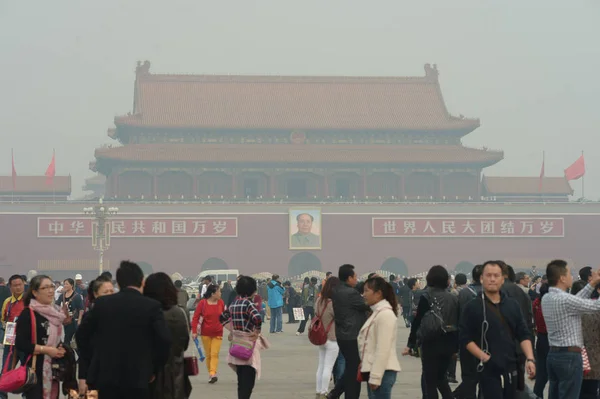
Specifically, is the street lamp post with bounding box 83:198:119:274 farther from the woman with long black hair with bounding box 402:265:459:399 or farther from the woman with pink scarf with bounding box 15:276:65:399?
the woman with pink scarf with bounding box 15:276:65:399

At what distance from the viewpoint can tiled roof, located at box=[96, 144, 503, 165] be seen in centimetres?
4394

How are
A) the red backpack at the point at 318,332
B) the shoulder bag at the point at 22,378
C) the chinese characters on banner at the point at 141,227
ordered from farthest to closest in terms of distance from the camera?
1. the chinese characters on banner at the point at 141,227
2. the red backpack at the point at 318,332
3. the shoulder bag at the point at 22,378

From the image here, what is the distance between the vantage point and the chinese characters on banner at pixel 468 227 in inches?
1682

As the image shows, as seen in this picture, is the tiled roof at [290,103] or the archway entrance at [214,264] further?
the tiled roof at [290,103]

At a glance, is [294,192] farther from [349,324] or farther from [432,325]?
[432,325]

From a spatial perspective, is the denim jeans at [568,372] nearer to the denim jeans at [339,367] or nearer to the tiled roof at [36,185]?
the denim jeans at [339,367]

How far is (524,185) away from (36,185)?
19.4 metres

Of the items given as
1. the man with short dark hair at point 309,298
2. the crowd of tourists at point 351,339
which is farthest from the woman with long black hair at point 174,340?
the man with short dark hair at point 309,298

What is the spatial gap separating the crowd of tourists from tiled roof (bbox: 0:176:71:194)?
38199 millimetres

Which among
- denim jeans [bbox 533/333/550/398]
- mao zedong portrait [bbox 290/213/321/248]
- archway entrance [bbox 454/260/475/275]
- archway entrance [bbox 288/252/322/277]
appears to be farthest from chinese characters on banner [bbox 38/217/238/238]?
denim jeans [bbox 533/333/550/398]

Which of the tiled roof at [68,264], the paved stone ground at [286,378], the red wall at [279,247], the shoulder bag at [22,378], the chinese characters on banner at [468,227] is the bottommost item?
the paved stone ground at [286,378]

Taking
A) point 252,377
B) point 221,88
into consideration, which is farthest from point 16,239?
point 252,377

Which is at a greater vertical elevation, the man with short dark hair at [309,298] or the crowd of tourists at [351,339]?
the crowd of tourists at [351,339]

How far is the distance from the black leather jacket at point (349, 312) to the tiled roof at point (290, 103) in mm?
37294
